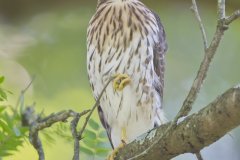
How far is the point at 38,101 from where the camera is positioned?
2006 millimetres

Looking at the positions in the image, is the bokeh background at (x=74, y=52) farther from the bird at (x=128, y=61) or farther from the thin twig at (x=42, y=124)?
the thin twig at (x=42, y=124)

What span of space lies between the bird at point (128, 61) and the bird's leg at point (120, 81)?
0.09 feet

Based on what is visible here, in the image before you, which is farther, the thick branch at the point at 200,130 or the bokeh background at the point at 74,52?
the bokeh background at the point at 74,52

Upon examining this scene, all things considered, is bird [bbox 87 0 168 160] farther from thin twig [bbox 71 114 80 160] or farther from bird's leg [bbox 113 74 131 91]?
thin twig [bbox 71 114 80 160]

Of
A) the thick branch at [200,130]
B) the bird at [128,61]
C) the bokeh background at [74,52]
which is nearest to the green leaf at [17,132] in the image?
the thick branch at [200,130]

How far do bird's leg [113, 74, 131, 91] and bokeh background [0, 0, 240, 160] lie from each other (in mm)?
708

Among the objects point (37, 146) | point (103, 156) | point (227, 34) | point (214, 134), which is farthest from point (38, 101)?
point (214, 134)

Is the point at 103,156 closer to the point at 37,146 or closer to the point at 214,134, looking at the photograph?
the point at 37,146

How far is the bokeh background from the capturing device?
2074mm

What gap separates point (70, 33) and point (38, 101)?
0.96 ft

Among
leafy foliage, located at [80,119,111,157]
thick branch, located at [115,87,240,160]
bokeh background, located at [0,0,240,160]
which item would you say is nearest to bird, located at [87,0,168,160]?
leafy foliage, located at [80,119,111,157]

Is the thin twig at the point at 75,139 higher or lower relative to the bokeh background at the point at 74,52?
lower

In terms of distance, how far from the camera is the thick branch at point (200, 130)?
2.66ft

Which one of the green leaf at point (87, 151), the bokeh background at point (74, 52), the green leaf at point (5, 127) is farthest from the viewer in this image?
the bokeh background at point (74, 52)
